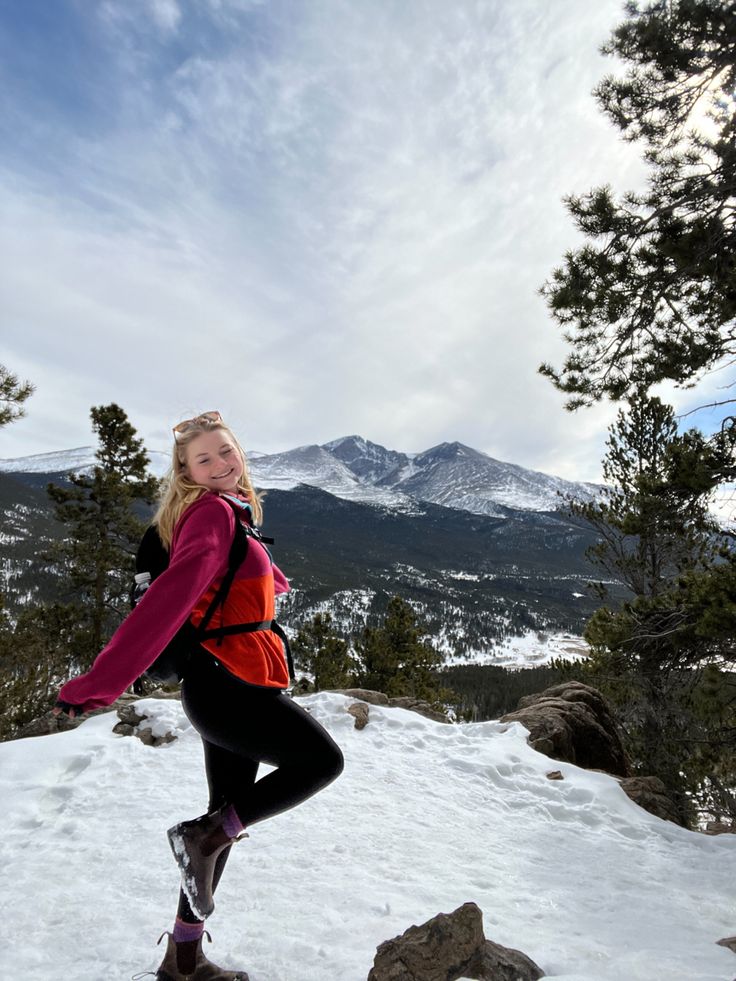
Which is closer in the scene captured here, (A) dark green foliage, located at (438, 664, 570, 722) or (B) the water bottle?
(B) the water bottle

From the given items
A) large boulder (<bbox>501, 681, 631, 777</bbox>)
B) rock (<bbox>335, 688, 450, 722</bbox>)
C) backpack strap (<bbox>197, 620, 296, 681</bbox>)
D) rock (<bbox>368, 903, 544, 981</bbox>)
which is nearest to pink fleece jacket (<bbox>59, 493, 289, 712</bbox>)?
backpack strap (<bbox>197, 620, 296, 681</bbox>)

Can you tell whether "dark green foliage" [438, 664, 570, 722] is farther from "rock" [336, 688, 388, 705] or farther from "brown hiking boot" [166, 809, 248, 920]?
"brown hiking boot" [166, 809, 248, 920]

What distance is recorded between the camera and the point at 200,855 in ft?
6.86

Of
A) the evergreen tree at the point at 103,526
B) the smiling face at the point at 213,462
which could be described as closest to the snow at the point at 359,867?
the smiling face at the point at 213,462

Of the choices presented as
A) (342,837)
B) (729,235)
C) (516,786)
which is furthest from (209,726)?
(729,235)

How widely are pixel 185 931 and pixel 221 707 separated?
1034 millimetres

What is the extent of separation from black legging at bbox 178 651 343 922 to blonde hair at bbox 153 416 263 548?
2.11 feet

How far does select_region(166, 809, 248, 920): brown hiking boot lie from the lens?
2.09 metres

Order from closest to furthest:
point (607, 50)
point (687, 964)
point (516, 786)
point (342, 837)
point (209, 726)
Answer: point (209, 726) → point (687, 964) → point (342, 837) → point (607, 50) → point (516, 786)

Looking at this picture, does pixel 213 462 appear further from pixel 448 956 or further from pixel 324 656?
pixel 324 656

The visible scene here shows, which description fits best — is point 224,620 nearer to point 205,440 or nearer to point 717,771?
point 205,440

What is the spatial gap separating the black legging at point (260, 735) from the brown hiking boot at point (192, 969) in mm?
164

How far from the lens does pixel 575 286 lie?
570cm

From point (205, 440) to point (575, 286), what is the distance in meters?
4.89
